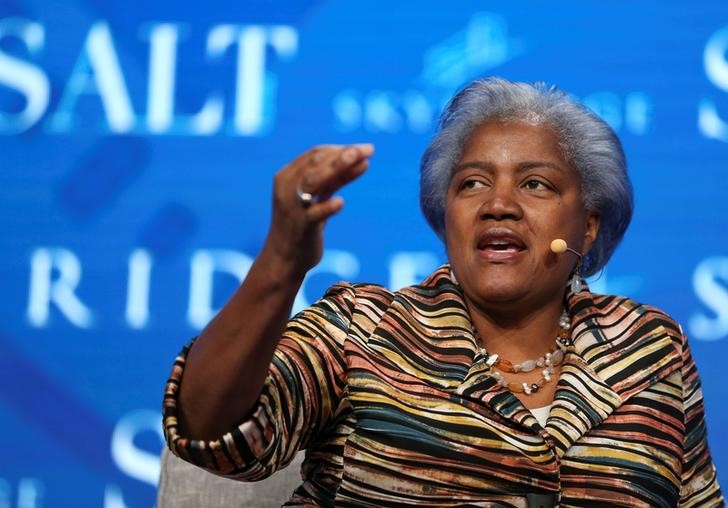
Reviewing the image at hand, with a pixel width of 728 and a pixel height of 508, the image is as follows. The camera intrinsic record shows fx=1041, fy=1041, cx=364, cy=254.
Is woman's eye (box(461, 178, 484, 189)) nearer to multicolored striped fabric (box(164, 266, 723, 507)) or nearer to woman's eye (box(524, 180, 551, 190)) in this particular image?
woman's eye (box(524, 180, 551, 190))

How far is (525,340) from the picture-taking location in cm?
181

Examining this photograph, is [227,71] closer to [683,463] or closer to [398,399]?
[398,399]

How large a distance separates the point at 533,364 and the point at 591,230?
316 millimetres

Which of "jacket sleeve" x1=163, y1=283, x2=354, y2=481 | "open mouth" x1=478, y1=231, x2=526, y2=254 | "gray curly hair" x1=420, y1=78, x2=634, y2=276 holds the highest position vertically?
"gray curly hair" x1=420, y1=78, x2=634, y2=276

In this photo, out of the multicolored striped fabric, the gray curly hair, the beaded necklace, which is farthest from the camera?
the gray curly hair

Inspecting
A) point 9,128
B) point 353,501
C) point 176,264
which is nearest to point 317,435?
point 353,501

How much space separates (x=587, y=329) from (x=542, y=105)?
404 mm

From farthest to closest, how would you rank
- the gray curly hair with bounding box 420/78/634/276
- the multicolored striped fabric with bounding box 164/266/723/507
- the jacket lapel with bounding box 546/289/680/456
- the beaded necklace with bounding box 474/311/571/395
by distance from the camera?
the gray curly hair with bounding box 420/78/634/276 → the beaded necklace with bounding box 474/311/571/395 → the jacket lapel with bounding box 546/289/680/456 → the multicolored striped fabric with bounding box 164/266/723/507

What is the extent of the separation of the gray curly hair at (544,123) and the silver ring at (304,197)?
0.77 meters

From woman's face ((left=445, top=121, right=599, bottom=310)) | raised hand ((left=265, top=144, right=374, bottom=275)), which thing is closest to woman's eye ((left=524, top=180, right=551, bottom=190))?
woman's face ((left=445, top=121, right=599, bottom=310))

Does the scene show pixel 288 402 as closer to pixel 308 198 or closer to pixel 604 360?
pixel 308 198

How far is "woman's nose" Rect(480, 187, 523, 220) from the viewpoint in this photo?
1.72 m

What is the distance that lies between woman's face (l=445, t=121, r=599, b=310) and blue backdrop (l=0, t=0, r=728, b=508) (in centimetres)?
71

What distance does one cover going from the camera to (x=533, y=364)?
1769 millimetres
